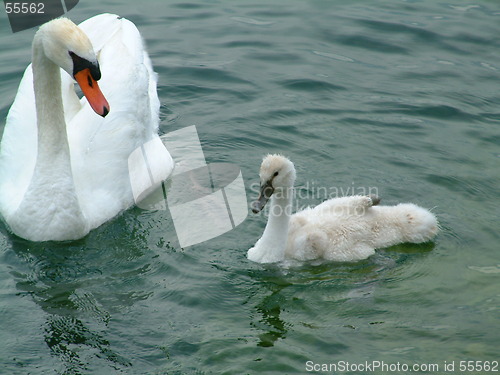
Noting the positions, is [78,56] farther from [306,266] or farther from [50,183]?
[306,266]

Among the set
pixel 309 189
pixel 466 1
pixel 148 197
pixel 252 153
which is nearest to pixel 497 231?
pixel 309 189

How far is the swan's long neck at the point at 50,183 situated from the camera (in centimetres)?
704

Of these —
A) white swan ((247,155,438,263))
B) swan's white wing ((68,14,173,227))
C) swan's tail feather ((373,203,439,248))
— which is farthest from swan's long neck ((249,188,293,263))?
swan's white wing ((68,14,173,227))

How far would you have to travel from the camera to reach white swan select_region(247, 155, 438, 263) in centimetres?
679

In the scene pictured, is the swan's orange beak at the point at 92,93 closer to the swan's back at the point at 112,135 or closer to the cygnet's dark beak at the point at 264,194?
the swan's back at the point at 112,135

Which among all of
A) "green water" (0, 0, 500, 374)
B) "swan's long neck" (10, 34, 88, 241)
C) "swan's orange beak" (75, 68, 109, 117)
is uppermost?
"swan's orange beak" (75, 68, 109, 117)

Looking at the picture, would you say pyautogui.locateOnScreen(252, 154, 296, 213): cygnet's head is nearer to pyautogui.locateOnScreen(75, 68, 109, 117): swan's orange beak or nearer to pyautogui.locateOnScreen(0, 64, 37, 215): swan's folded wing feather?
pyautogui.locateOnScreen(75, 68, 109, 117): swan's orange beak

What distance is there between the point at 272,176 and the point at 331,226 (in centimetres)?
94

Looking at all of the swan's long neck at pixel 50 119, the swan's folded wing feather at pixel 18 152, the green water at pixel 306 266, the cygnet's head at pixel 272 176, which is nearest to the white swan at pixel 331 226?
the cygnet's head at pixel 272 176

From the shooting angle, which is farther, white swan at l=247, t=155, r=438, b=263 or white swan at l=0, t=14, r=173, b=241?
white swan at l=247, t=155, r=438, b=263

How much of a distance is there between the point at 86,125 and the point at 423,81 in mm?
5726

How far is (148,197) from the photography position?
8227mm

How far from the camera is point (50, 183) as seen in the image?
277 inches

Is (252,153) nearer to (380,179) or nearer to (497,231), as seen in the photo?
(380,179)
